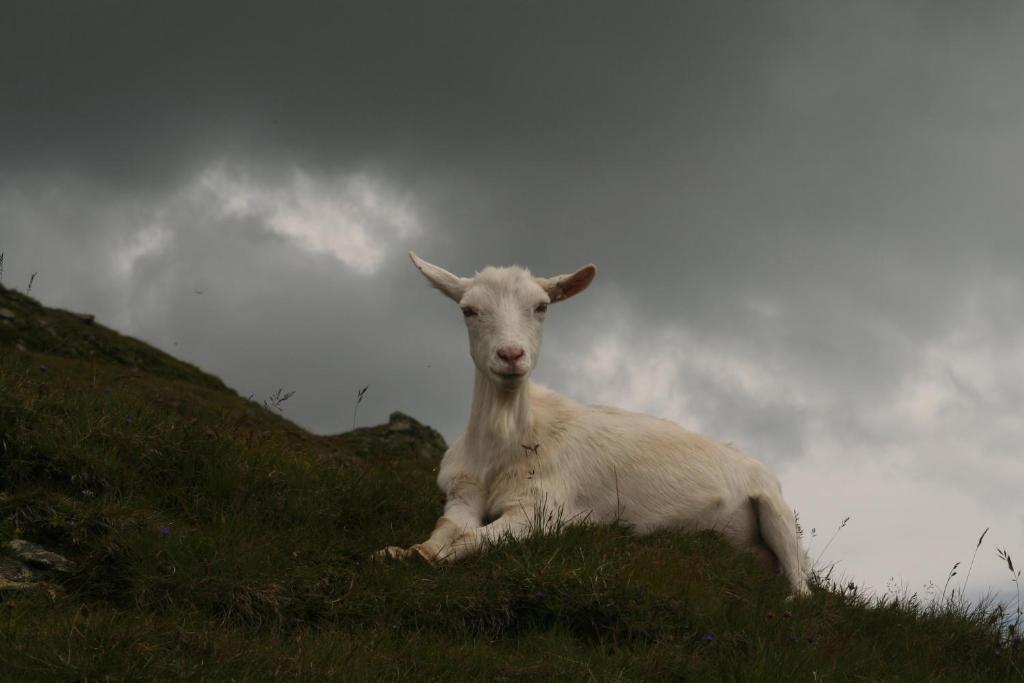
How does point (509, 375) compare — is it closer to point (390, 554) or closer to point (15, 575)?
point (390, 554)

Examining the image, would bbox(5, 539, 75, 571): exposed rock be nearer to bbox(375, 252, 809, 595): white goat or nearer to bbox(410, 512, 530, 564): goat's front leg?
bbox(375, 252, 809, 595): white goat

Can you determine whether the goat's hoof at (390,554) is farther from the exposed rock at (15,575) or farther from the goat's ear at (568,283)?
the goat's ear at (568,283)

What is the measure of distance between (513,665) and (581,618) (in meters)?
0.99

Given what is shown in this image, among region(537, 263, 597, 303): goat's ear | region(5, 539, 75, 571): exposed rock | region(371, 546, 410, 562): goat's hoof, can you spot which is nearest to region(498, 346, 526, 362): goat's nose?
region(537, 263, 597, 303): goat's ear

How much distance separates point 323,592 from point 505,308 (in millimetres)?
2974

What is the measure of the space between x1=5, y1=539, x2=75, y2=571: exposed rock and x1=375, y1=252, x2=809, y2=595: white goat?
2.50 m

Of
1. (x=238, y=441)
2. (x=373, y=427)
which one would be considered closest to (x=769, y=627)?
(x=238, y=441)

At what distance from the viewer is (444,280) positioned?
10.0 metres

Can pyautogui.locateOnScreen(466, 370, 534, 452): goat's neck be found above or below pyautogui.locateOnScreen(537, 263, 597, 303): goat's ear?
below

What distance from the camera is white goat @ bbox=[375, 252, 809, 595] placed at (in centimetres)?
933

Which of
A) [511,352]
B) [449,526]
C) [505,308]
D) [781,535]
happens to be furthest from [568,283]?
[781,535]

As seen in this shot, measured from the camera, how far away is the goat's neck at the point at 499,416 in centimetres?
980

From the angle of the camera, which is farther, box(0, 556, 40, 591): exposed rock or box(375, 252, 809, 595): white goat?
box(375, 252, 809, 595): white goat

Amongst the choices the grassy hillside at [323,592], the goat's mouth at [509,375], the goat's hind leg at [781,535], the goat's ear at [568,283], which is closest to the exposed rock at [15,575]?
the grassy hillside at [323,592]
